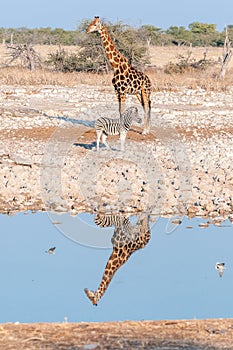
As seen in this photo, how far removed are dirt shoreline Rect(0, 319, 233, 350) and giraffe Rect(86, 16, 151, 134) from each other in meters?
9.11

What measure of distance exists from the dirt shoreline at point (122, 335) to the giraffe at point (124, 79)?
29.9 feet

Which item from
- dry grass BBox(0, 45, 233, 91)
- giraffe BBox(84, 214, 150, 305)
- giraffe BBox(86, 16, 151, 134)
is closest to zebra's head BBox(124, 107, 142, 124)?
giraffe BBox(86, 16, 151, 134)

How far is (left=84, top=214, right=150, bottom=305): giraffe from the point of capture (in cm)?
721

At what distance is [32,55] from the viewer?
2700 cm

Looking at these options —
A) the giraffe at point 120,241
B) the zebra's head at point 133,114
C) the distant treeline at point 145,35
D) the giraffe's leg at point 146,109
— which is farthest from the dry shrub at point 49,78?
the giraffe at point 120,241

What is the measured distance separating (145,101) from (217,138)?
1436 mm

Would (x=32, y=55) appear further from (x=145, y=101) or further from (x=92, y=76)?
(x=145, y=101)

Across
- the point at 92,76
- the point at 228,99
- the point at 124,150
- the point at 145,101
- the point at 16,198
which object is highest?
the point at 92,76

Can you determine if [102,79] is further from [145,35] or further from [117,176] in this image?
[145,35]

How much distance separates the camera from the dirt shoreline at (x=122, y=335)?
5.48 meters

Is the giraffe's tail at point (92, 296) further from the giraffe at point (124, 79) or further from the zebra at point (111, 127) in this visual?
the giraffe at point (124, 79)

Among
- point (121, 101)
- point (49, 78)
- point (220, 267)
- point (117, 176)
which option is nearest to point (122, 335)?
point (220, 267)

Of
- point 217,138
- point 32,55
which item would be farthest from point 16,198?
point 32,55

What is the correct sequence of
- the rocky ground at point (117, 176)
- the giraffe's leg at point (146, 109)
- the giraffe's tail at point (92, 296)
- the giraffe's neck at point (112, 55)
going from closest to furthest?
the rocky ground at point (117, 176)
the giraffe's tail at point (92, 296)
the giraffe's leg at point (146, 109)
the giraffe's neck at point (112, 55)
